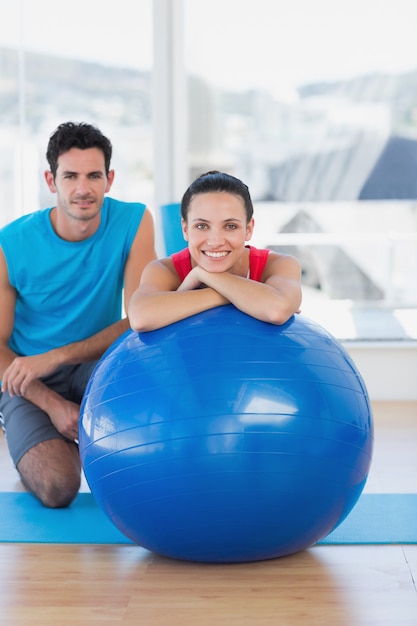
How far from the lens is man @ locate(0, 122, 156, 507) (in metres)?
2.94

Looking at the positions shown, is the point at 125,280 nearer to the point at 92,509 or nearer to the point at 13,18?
the point at 92,509

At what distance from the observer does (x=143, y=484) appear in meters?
2.14

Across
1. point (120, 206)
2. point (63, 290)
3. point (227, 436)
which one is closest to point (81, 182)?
point (120, 206)

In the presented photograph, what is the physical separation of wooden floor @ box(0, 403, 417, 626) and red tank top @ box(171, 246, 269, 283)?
2.45ft

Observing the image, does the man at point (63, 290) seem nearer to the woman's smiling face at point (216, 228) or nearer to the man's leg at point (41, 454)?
the man's leg at point (41, 454)

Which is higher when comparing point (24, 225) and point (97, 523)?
point (24, 225)

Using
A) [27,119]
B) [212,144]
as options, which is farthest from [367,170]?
[27,119]

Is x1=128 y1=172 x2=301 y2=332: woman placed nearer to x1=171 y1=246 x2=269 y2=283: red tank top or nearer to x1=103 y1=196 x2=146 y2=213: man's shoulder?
x1=171 y1=246 x2=269 y2=283: red tank top

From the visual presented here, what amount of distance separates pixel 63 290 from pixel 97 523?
0.84 meters

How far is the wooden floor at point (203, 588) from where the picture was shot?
2020 millimetres

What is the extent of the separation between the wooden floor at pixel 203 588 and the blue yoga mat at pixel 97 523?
55mm

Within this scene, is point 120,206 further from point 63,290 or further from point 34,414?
point 34,414

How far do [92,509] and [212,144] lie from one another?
2442mm

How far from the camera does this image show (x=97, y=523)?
2668 mm
